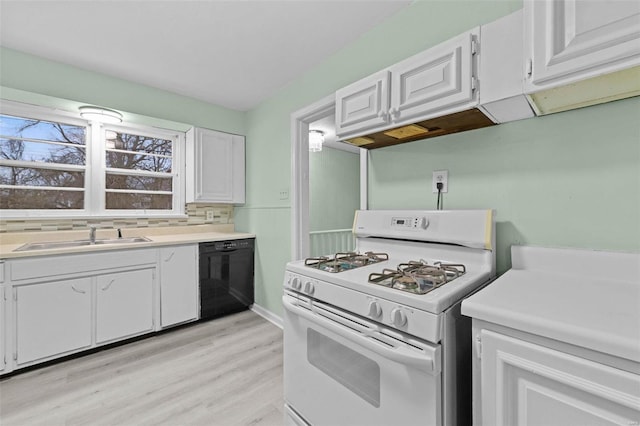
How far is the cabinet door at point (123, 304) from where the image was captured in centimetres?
218

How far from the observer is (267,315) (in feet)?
9.47

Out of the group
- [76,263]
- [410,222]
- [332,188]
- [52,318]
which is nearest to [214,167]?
[76,263]

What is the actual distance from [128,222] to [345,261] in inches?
96.4

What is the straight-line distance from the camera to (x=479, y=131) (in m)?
1.41

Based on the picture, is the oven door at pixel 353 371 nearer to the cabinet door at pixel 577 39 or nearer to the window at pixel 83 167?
the cabinet door at pixel 577 39

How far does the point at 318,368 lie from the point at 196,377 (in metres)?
1.11

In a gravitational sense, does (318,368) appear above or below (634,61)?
below

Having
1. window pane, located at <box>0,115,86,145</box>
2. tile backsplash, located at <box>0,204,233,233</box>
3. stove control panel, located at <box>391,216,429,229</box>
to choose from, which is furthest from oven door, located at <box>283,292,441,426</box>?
window pane, located at <box>0,115,86,145</box>

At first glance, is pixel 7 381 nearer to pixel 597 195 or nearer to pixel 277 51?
→ pixel 277 51

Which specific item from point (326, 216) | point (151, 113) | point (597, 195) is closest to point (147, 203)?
point (151, 113)

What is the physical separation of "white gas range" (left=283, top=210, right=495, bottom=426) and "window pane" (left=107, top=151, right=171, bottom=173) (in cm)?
240

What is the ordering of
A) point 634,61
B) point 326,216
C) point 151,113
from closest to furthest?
point 634,61 → point 151,113 → point 326,216

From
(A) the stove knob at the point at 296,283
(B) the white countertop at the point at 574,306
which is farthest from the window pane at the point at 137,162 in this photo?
(B) the white countertop at the point at 574,306

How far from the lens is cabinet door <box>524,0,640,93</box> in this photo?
0.80 meters
